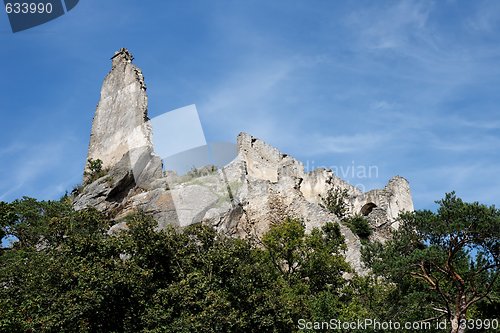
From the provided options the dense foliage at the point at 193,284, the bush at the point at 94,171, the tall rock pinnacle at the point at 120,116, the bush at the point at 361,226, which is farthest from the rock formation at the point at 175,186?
the dense foliage at the point at 193,284

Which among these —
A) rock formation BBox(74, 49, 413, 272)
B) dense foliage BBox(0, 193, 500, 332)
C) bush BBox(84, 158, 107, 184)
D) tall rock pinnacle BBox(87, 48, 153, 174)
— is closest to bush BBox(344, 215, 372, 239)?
rock formation BBox(74, 49, 413, 272)

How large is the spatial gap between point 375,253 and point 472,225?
3.74 meters

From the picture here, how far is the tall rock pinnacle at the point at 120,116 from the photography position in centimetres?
A: 4038

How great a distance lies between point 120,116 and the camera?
137 ft

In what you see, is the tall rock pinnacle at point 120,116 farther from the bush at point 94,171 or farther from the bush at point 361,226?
the bush at point 361,226

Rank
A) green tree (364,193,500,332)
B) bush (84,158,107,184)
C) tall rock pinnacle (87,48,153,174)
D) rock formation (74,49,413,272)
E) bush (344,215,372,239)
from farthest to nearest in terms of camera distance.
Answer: tall rock pinnacle (87,48,153,174)
bush (344,215,372,239)
bush (84,158,107,184)
rock formation (74,49,413,272)
green tree (364,193,500,332)

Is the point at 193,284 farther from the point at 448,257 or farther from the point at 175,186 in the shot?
the point at 175,186

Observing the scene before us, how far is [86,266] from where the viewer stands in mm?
19047

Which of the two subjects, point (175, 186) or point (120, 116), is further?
point (120, 116)

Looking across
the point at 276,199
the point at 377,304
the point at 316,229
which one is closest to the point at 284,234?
the point at 316,229

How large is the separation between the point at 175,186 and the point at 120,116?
8.11m

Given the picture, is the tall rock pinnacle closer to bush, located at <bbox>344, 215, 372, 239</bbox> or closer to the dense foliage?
bush, located at <bbox>344, 215, 372, 239</bbox>

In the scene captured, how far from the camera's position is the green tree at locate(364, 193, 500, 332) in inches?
696

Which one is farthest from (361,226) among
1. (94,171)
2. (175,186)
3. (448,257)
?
(448,257)
